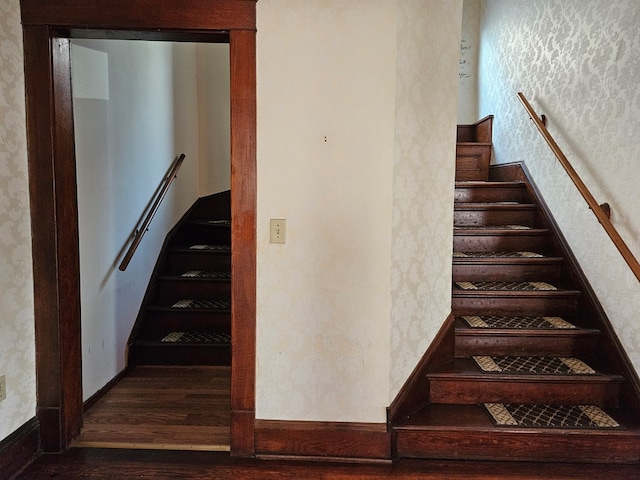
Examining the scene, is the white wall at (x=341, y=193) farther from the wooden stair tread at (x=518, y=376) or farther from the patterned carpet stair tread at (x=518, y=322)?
the patterned carpet stair tread at (x=518, y=322)

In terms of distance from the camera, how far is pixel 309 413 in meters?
2.03

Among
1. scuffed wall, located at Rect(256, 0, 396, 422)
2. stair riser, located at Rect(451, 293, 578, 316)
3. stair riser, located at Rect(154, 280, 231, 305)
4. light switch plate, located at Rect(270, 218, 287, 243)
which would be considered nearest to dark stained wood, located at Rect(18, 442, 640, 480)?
scuffed wall, located at Rect(256, 0, 396, 422)

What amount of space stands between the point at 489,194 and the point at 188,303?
2.62 m

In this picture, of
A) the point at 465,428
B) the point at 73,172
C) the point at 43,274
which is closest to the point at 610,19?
the point at 465,428

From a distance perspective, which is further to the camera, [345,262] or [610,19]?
[610,19]

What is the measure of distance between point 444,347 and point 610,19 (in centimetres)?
207

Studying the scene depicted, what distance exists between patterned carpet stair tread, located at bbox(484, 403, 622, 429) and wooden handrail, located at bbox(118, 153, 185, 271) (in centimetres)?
232

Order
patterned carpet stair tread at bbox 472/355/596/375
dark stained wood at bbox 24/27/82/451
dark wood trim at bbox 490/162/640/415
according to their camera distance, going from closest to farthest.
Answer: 1. dark stained wood at bbox 24/27/82/451
2. dark wood trim at bbox 490/162/640/415
3. patterned carpet stair tread at bbox 472/355/596/375

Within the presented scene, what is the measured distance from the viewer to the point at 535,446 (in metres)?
2.00

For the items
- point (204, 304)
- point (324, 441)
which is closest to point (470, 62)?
point (204, 304)

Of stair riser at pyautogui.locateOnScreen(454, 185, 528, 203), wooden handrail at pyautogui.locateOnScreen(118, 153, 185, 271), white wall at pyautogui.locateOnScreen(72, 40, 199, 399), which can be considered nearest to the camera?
white wall at pyautogui.locateOnScreen(72, 40, 199, 399)

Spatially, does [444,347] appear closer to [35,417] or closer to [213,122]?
[35,417]

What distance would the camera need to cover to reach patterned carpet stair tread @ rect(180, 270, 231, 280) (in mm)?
3403

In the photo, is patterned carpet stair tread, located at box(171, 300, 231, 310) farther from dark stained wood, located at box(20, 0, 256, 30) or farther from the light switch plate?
dark stained wood, located at box(20, 0, 256, 30)
